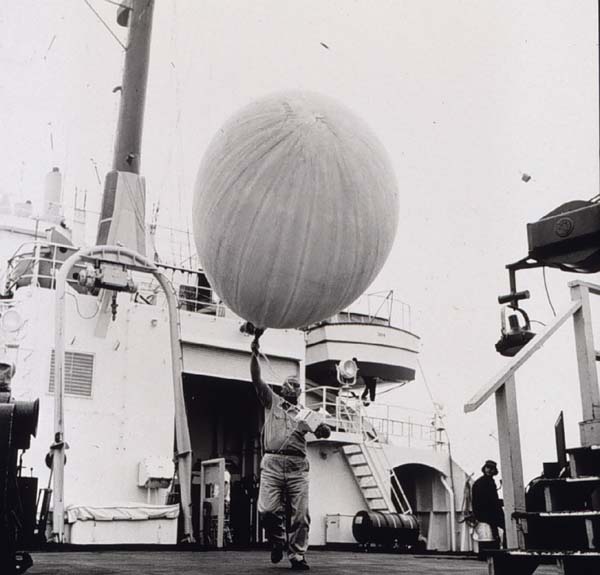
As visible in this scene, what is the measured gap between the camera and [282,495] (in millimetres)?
6484

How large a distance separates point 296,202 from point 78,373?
1082 centimetres

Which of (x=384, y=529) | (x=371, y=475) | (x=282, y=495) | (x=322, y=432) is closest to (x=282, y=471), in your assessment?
(x=282, y=495)

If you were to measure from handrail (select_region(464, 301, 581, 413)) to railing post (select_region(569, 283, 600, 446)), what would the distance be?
0.26 ft

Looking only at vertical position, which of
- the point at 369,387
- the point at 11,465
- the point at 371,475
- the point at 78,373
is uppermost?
the point at 369,387

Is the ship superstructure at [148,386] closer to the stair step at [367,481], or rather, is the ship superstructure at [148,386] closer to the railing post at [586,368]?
the stair step at [367,481]

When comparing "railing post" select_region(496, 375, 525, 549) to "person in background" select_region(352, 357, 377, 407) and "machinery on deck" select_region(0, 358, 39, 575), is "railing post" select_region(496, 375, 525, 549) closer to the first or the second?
"machinery on deck" select_region(0, 358, 39, 575)

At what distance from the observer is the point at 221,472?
1322 centimetres

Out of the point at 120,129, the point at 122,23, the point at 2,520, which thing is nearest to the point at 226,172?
the point at 2,520

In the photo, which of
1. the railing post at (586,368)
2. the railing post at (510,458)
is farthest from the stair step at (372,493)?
the railing post at (510,458)

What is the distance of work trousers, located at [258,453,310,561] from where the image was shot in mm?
6395

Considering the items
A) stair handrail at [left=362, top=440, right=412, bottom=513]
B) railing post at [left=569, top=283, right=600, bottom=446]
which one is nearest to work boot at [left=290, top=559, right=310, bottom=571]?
railing post at [left=569, top=283, right=600, bottom=446]

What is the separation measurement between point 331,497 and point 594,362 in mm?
13074

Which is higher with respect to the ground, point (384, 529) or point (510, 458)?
point (510, 458)

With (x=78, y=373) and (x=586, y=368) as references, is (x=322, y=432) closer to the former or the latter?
(x=586, y=368)
